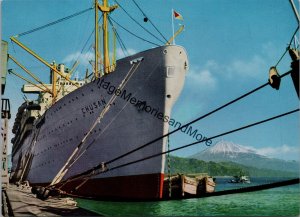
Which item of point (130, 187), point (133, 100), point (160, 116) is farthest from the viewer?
point (133, 100)

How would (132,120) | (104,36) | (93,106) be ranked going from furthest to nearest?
(104,36)
(93,106)
(132,120)

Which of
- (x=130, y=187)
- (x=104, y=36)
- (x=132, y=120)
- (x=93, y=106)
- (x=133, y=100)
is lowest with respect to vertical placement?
(x=130, y=187)

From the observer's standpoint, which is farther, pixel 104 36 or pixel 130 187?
pixel 104 36

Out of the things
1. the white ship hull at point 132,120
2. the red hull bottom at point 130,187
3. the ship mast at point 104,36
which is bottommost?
the red hull bottom at point 130,187

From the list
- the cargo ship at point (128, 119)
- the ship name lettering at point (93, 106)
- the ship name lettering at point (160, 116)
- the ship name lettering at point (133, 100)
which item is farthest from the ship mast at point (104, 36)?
the ship name lettering at point (160, 116)

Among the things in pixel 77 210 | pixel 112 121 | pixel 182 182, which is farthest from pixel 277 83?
pixel 182 182

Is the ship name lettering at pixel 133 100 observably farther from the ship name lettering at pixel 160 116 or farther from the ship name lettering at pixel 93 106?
the ship name lettering at pixel 93 106

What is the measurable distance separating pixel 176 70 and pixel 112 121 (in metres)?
3.63

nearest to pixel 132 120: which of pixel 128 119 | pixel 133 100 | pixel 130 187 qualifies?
pixel 128 119

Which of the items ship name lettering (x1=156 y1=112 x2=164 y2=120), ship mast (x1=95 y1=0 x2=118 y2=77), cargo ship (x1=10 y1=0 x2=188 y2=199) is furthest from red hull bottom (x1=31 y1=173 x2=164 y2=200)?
ship mast (x1=95 y1=0 x2=118 y2=77)

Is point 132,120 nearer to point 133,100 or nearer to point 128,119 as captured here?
point 128,119

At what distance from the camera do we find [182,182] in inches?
1011

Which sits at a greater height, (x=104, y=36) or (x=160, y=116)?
(x=104, y=36)

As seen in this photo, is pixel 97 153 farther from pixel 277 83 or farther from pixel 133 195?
pixel 277 83
